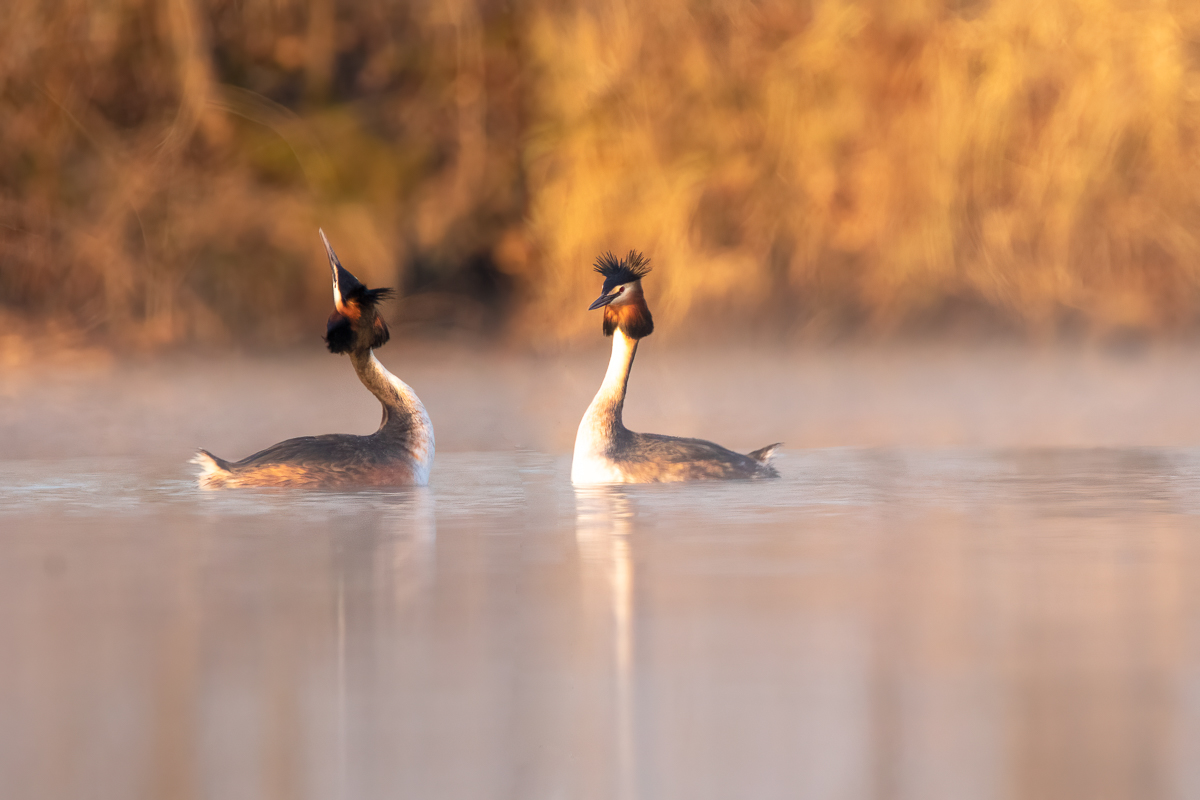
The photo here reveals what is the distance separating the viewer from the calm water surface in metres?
2.82

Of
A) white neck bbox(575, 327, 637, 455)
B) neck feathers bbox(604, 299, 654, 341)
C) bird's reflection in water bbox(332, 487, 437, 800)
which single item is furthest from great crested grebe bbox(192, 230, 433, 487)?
neck feathers bbox(604, 299, 654, 341)

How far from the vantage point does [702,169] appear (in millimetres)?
13562

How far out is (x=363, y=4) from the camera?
1532 centimetres

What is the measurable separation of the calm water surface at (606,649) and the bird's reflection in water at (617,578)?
0.5 inches

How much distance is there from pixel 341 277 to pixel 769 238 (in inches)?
280

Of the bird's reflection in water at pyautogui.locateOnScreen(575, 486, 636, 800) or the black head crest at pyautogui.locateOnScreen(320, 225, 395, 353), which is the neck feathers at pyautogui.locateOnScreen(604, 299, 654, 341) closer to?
the bird's reflection in water at pyautogui.locateOnScreen(575, 486, 636, 800)

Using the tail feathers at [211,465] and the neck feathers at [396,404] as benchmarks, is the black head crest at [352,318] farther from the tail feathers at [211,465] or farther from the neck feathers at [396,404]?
the tail feathers at [211,465]

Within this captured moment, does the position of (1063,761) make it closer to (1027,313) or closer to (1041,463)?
(1041,463)

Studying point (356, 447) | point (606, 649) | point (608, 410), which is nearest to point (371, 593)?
point (606, 649)

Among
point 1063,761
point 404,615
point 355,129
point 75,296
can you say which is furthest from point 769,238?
point 1063,761

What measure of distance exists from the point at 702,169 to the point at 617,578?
9482 millimetres

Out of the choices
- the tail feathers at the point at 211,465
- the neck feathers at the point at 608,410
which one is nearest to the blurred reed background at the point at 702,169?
the neck feathers at the point at 608,410

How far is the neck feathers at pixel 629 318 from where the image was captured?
7.00m

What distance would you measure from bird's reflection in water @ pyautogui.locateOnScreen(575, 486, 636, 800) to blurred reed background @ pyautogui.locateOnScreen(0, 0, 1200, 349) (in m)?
7.32
